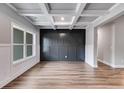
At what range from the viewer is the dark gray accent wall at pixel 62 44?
10148 millimetres

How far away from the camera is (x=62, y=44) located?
10.2m

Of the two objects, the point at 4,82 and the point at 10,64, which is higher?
the point at 10,64

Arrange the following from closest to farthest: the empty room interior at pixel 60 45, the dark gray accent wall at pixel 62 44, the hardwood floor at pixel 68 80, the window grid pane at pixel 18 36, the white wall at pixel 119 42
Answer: the hardwood floor at pixel 68 80
the empty room interior at pixel 60 45
the window grid pane at pixel 18 36
the white wall at pixel 119 42
the dark gray accent wall at pixel 62 44

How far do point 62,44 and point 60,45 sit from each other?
0.52ft

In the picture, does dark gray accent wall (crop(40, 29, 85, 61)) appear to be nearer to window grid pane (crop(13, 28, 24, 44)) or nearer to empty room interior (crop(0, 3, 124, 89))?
empty room interior (crop(0, 3, 124, 89))

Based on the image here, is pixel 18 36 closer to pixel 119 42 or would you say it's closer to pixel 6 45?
pixel 6 45

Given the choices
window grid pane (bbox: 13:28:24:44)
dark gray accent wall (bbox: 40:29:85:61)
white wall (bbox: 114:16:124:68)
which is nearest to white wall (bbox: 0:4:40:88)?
window grid pane (bbox: 13:28:24:44)

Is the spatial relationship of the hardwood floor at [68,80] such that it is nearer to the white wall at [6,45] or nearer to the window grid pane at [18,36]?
the white wall at [6,45]

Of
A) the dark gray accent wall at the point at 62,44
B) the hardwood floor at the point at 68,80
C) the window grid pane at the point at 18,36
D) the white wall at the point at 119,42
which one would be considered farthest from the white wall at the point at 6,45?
the dark gray accent wall at the point at 62,44

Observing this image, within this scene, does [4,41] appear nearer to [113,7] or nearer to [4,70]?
[4,70]

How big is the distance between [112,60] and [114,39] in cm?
108

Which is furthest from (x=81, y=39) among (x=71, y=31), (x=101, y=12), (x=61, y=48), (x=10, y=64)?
(x=10, y=64)

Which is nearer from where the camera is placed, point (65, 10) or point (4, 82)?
point (4, 82)
